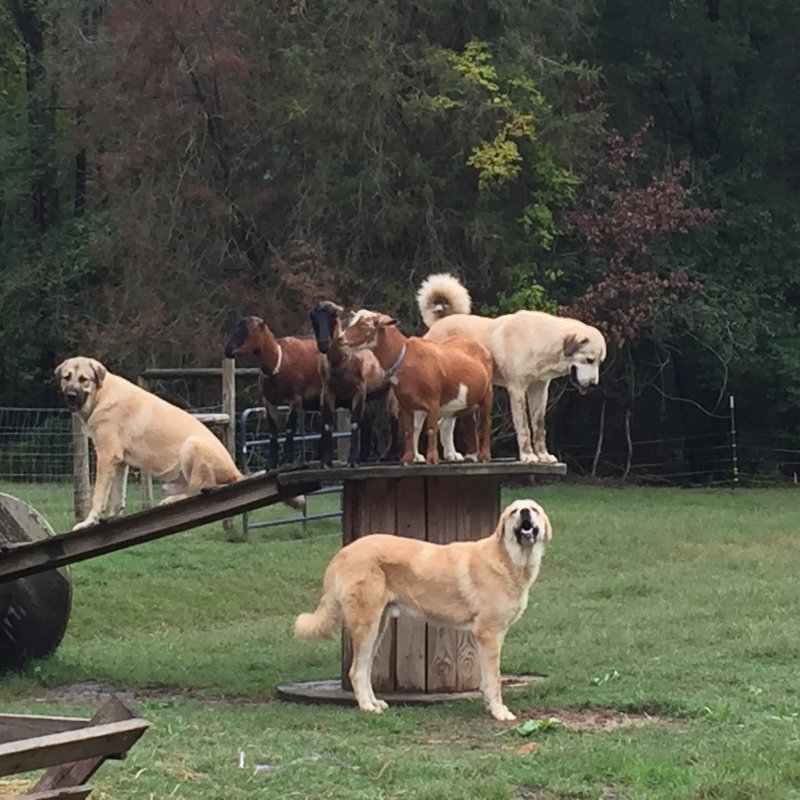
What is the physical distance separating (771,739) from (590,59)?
20.2m

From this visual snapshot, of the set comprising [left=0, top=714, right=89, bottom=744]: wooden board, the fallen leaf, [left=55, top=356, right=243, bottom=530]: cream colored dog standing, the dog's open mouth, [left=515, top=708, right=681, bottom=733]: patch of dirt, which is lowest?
[left=515, top=708, right=681, bottom=733]: patch of dirt

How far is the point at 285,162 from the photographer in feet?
77.1

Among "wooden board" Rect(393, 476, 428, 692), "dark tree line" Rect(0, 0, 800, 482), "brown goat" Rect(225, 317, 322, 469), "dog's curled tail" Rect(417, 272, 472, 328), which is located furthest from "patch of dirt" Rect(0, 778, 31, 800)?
"dark tree line" Rect(0, 0, 800, 482)

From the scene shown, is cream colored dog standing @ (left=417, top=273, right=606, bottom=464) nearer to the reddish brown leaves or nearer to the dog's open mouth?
the dog's open mouth

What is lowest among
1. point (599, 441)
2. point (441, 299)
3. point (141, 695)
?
point (141, 695)

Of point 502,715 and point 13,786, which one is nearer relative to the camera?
point 13,786

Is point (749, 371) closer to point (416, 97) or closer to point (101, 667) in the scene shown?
point (416, 97)

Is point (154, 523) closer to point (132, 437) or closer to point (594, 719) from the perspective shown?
point (132, 437)

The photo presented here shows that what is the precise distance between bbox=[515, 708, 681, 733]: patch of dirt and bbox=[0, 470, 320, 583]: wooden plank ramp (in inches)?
70.3

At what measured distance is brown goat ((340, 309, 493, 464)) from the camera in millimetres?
8438

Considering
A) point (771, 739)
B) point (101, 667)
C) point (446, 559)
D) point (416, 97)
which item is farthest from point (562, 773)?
point (416, 97)

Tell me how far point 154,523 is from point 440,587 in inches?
69.5

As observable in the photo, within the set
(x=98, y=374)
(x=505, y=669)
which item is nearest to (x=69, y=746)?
(x=98, y=374)

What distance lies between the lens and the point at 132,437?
8.84 metres
